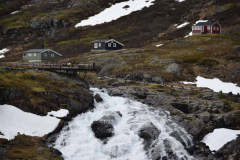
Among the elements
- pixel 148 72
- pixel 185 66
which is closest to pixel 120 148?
pixel 148 72

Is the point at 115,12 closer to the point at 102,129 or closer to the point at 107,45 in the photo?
the point at 107,45

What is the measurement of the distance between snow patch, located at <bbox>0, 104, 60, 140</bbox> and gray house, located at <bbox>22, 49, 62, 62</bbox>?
2604 inches

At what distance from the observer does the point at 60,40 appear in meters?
158

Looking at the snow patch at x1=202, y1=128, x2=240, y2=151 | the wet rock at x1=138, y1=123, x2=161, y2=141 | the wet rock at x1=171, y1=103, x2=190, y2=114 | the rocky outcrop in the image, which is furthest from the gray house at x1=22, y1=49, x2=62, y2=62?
the snow patch at x1=202, y1=128, x2=240, y2=151

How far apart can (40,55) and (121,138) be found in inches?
2882

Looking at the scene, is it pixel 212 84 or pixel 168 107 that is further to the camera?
pixel 212 84

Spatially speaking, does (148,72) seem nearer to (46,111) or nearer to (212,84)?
(212,84)

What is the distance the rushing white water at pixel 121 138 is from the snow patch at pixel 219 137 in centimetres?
306

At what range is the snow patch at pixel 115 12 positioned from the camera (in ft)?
593

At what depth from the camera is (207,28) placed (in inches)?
5335

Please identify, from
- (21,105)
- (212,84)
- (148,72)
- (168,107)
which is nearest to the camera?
(21,105)

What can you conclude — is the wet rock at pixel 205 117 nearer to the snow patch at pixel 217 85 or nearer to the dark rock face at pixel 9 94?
the snow patch at pixel 217 85

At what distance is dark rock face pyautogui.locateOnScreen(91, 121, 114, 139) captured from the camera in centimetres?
5159

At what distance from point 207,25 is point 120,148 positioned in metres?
96.7
